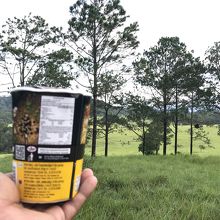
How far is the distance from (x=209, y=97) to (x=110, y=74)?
956 cm

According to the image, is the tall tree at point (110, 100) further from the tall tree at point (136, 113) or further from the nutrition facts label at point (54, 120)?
the nutrition facts label at point (54, 120)

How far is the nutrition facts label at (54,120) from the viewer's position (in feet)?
4.58

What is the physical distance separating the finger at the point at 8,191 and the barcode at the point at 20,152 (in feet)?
0.30

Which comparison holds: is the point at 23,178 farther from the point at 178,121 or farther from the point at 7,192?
the point at 178,121

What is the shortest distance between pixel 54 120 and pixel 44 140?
0.07 metres

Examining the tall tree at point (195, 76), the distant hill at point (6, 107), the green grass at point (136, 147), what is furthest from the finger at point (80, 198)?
the green grass at point (136, 147)

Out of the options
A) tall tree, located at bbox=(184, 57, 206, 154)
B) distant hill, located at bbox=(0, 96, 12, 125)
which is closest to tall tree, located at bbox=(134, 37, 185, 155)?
tall tree, located at bbox=(184, 57, 206, 154)

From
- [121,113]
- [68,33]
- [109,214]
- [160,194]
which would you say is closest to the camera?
[109,214]

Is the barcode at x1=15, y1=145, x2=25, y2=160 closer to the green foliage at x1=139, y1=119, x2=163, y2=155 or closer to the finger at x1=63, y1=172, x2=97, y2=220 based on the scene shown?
the finger at x1=63, y1=172, x2=97, y2=220

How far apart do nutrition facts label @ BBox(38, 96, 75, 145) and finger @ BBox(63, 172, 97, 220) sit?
258 millimetres

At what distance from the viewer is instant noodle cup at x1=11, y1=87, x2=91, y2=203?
140 cm

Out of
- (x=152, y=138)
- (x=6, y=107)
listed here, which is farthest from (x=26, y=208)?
(x=152, y=138)

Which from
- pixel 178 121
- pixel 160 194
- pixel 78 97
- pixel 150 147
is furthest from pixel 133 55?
pixel 78 97

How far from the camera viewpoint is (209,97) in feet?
113
